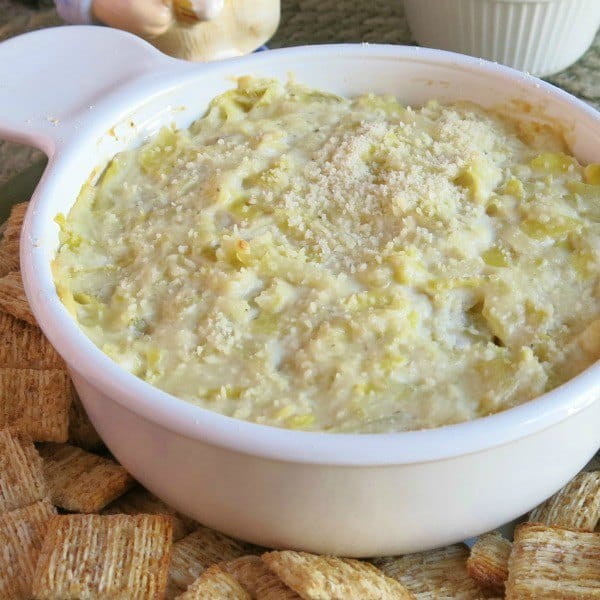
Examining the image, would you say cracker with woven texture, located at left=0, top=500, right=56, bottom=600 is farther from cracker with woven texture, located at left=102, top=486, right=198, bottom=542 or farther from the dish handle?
the dish handle

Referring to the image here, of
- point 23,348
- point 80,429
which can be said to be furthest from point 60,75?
point 80,429

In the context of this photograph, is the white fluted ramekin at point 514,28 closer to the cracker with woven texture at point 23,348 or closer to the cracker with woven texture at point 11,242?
the cracker with woven texture at point 11,242

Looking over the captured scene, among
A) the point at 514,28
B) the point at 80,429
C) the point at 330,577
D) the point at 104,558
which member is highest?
the point at 514,28

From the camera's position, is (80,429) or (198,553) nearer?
(198,553)

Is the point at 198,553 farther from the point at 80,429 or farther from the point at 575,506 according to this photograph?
the point at 575,506

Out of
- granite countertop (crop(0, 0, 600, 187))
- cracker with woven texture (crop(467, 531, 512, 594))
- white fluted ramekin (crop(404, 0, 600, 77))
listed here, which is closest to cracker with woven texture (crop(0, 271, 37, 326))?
granite countertop (crop(0, 0, 600, 187))
